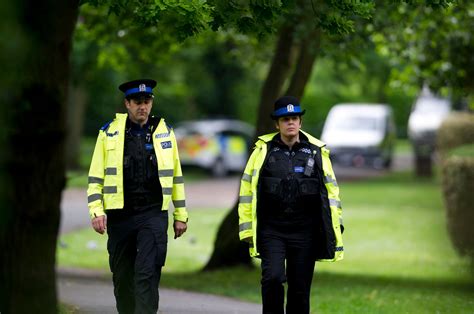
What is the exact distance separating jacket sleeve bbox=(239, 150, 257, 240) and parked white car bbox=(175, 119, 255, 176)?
26.2 meters

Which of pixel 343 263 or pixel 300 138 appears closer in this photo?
pixel 300 138

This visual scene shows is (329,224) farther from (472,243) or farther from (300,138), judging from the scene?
(472,243)

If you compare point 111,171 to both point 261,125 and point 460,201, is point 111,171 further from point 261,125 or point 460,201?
point 460,201

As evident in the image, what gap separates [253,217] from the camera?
6.16 metres

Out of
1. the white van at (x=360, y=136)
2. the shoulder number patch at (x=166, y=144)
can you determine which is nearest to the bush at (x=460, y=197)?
the shoulder number patch at (x=166, y=144)

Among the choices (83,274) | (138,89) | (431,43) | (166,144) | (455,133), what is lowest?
(83,274)

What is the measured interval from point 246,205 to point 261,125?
6143mm

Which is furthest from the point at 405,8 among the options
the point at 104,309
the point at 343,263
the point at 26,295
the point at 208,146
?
the point at 208,146

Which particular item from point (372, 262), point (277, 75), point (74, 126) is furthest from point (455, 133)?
point (74, 126)

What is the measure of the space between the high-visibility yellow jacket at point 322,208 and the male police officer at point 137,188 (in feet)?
1.69

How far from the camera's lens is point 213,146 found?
3328 cm

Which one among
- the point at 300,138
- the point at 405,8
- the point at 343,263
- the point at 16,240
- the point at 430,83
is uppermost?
the point at 405,8

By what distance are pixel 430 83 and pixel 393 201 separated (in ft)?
40.2

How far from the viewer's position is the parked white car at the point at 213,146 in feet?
108
